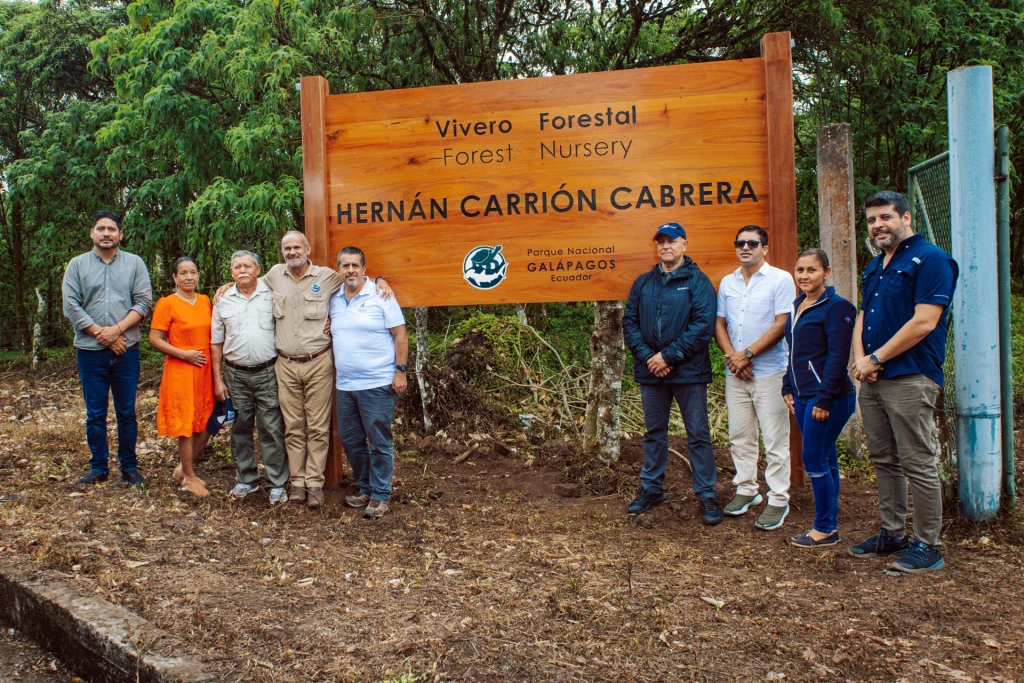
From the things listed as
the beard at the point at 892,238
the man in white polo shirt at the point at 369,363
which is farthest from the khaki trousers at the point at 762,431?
the man in white polo shirt at the point at 369,363

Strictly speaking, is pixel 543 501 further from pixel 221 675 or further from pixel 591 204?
pixel 221 675

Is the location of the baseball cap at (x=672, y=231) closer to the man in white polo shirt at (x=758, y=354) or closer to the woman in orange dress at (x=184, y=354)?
the man in white polo shirt at (x=758, y=354)

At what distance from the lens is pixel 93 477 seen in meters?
5.65

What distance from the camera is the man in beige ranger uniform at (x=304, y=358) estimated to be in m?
5.14

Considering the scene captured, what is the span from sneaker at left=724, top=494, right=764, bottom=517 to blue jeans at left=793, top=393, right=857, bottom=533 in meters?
0.58

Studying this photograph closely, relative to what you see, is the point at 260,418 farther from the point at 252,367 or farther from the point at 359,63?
the point at 359,63

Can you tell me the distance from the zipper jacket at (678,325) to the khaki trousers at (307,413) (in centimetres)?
201

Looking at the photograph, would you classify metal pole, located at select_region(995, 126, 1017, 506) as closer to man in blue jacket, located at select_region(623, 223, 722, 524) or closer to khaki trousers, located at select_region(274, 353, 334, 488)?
man in blue jacket, located at select_region(623, 223, 722, 524)

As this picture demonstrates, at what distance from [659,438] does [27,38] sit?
1422 centimetres

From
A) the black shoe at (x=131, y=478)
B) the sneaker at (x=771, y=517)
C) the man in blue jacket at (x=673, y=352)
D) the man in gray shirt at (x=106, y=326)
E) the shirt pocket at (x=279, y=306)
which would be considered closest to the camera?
the sneaker at (x=771, y=517)

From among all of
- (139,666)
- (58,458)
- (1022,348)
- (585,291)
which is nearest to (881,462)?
(585,291)

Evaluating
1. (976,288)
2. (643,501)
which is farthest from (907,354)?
(643,501)

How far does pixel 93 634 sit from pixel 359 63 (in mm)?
5916

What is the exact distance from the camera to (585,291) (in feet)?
17.8
